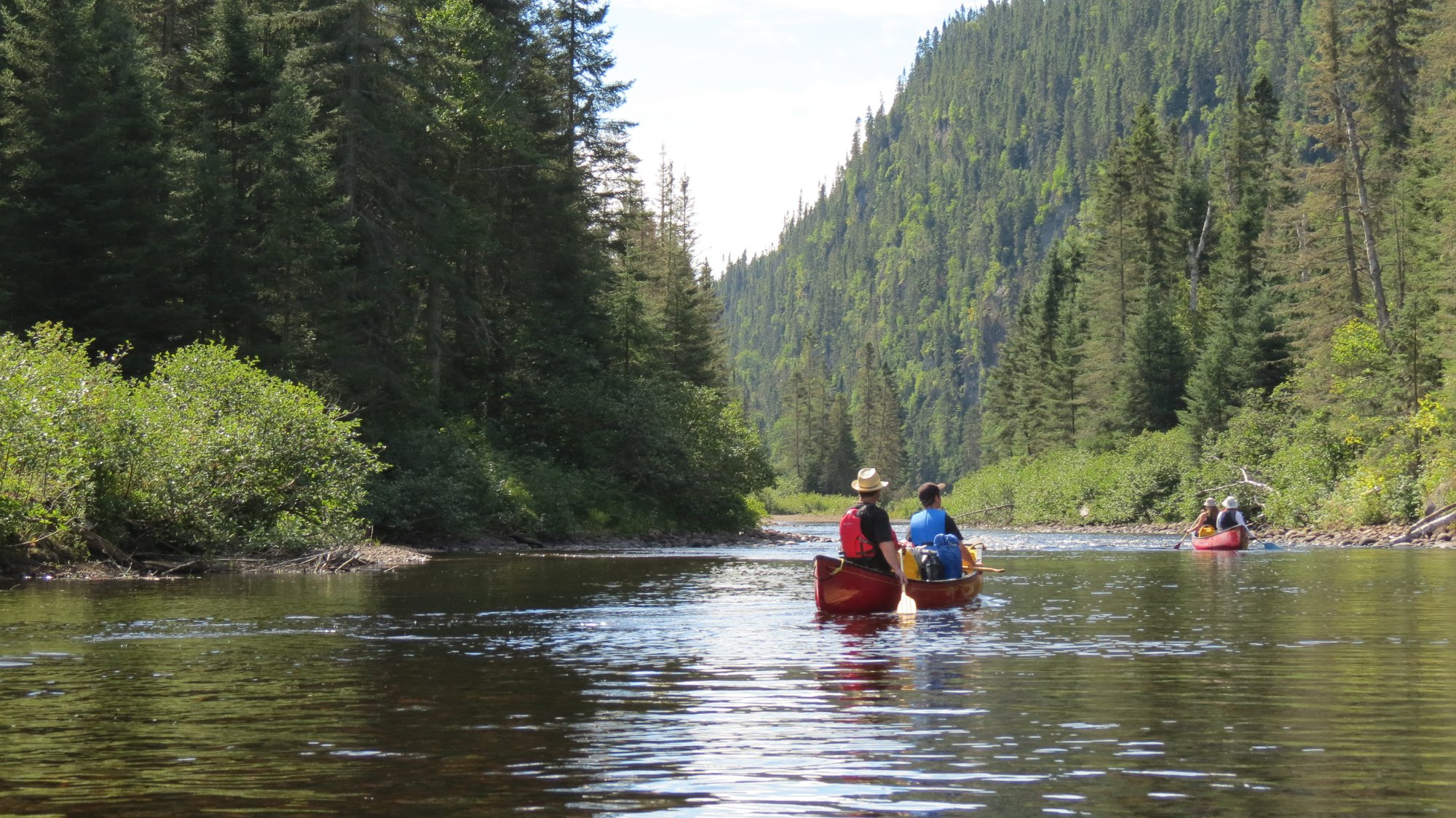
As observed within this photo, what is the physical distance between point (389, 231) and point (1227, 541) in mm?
26839

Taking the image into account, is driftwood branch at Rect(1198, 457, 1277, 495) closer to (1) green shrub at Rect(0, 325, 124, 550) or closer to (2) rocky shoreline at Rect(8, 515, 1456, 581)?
(2) rocky shoreline at Rect(8, 515, 1456, 581)

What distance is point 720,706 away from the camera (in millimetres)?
10500

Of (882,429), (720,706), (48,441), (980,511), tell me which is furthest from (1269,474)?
(882,429)

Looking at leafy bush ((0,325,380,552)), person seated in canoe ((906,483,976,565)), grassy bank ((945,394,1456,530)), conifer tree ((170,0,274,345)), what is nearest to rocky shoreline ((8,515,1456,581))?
leafy bush ((0,325,380,552))

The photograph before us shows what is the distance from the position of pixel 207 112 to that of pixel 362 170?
484 cm

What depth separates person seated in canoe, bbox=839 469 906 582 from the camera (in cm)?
1748

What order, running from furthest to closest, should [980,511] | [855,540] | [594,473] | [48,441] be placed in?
[980,511] < [594,473] < [48,441] < [855,540]

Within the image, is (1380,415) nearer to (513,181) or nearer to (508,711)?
(513,181)

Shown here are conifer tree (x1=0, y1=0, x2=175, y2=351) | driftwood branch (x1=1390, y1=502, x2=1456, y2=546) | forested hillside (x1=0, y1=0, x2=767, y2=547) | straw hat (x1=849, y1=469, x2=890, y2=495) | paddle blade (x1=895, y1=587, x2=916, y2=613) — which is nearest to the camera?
straw hat (x1=849, y1=469, x2=890, y2=495)

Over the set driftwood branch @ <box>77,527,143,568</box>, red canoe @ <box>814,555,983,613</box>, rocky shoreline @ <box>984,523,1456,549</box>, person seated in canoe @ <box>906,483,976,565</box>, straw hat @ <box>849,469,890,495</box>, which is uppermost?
straw hat @ <box>849,469,890,495</box>

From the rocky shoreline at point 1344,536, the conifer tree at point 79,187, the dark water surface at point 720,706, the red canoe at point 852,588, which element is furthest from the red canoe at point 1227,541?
the conifer tree at point 79,187

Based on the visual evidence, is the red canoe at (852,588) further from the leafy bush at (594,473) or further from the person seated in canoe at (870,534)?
the leafy bush at (594,473)

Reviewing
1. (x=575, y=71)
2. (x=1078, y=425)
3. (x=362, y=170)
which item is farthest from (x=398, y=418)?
(x=1078, y=425)

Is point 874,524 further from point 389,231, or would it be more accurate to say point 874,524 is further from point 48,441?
point 389,231
